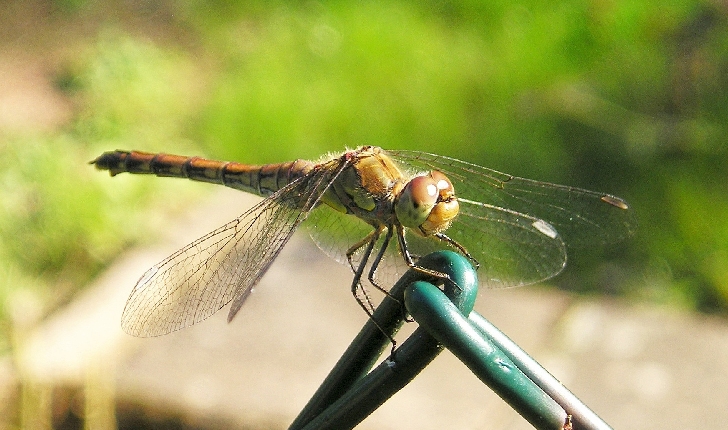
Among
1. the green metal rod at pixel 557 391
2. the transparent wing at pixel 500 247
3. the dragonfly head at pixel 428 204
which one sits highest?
the dragonfly head at pixel 428 204

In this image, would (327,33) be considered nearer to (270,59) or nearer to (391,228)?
(270,59)

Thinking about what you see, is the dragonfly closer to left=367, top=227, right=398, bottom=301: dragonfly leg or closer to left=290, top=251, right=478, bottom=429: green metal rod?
left=367, top=227, right=398, bottom=301: dragonfly leg

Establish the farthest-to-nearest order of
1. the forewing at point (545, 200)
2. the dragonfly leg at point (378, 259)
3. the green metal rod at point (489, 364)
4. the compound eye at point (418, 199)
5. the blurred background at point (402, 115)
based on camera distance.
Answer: the blurred background at point (402, 115), the forewing at point (545, 200), the dragonfly leg at point (378, 259), the compound eye at point (418, 199), the green metal rod at point (489, 364)

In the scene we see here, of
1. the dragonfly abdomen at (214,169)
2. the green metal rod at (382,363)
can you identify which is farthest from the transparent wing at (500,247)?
the green metal rod at (382,363)

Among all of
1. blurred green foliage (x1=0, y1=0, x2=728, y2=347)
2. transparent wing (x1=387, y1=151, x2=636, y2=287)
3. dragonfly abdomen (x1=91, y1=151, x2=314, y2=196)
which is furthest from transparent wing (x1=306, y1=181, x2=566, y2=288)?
blurred green foliage (x1=0, y1=0, x2=728, y2=347)

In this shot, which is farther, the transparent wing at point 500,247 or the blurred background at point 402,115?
the blurred background at point 402,115

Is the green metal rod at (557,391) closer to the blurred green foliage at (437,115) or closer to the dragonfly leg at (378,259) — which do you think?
the dragonfly leg at (378,259)

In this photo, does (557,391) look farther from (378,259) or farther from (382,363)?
(378,259)
